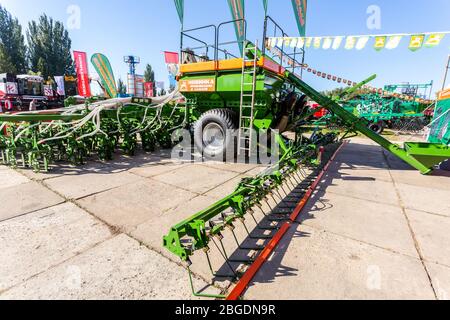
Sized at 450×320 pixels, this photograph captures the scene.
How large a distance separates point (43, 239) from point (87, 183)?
5.65ft

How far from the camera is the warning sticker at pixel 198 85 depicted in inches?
224

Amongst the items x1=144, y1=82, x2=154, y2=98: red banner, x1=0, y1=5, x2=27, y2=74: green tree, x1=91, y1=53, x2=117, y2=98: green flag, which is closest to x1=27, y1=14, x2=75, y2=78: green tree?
x1=0, y1=5, x2=27, y2=74: green tree

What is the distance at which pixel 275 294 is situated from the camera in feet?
6.12

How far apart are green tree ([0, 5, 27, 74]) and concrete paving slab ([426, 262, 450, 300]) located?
50562 millimetres

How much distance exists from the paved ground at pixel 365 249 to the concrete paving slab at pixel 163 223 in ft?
3.62

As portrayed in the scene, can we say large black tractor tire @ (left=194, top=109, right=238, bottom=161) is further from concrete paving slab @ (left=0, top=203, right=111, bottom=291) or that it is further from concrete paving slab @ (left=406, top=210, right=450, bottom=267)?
concrete paving slab @ (left=406, top=210, right=450, bottom=267)

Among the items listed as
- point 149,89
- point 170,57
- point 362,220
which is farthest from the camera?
point 149,89

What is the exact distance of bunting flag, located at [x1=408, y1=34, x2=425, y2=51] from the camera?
4.62m

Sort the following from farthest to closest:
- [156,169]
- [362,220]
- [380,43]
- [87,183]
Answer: [156,169] → [380,43] → [87,183] → [362,220]

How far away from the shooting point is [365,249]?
2.49 m

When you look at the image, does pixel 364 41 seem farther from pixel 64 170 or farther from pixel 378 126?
pixel 378 126

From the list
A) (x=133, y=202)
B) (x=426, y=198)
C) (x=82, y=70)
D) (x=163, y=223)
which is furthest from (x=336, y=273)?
(x=82, y=70)

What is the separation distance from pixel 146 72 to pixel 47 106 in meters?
53.3

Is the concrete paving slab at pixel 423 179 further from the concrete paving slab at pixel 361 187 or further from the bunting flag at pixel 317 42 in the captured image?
the bunting flag at pixel 317 42
